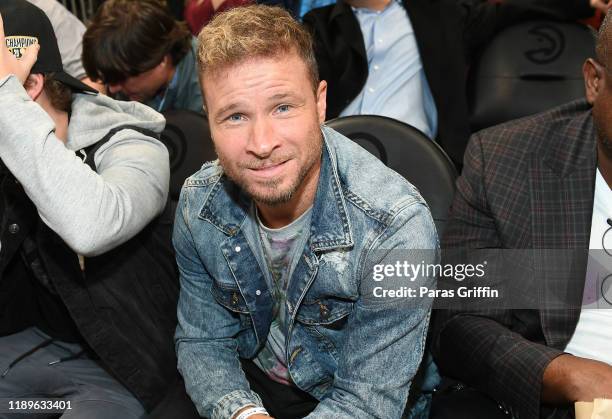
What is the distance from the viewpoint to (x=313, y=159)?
1441 mm

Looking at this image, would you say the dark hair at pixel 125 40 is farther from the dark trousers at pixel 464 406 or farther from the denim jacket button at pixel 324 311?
the dark trousers at pixel 464 406

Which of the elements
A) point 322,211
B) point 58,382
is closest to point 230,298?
point 322,211

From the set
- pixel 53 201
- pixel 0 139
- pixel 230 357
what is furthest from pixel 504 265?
pixel 0 139

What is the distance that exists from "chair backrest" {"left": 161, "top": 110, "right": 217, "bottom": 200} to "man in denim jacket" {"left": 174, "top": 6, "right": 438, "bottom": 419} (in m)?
0.53

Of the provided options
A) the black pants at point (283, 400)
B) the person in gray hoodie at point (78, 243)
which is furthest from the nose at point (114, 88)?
the black pants at point (283, 400)

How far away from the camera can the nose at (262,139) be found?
1.38 meters

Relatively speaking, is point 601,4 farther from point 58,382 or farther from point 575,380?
point 58,382

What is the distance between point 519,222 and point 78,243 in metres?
0.98

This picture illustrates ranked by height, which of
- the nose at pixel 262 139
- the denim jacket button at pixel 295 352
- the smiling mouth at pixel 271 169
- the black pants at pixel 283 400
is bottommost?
the black pants at pixel 283 400

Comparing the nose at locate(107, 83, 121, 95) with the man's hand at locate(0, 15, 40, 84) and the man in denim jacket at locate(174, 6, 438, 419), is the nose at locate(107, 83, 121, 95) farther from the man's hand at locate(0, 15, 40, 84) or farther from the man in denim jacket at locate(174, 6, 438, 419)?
the man in denim jacket at locate(174, 6, 438, 419)

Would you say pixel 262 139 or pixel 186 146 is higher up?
pixel 262 139

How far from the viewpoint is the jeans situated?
1689 millimetres

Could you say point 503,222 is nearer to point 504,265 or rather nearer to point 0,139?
point 504,265

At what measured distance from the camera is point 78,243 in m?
1.56
